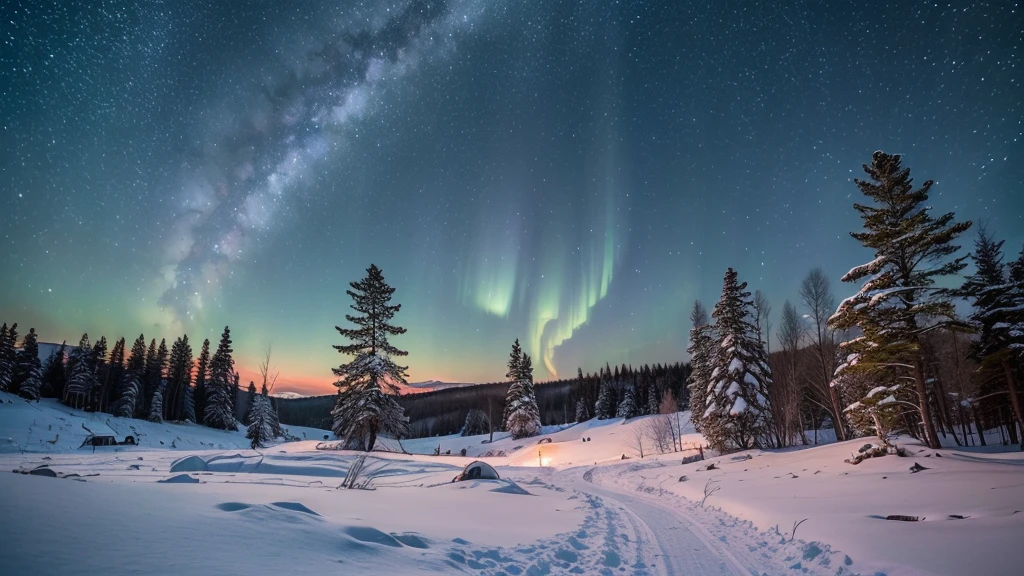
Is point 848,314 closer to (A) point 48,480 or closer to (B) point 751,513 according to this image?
(B) point 751,513

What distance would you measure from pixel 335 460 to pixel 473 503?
13.6 meters

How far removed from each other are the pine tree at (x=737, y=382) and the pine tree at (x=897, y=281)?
36.9ft

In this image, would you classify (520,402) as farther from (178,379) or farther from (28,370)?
(28,370)

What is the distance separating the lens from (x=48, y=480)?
5.01 meters

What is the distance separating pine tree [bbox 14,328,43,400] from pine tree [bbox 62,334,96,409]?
11.5 feet

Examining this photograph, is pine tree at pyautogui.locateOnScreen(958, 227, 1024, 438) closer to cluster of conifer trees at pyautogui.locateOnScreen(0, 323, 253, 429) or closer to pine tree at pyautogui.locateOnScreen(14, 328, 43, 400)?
cluster of conifer trees at pyautogui.locateOnScreen(0, 323, 253, 429)

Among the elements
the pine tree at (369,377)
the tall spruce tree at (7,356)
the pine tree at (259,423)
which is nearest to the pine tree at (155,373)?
the tall spruce tree at (7,356)

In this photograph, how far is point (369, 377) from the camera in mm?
30188

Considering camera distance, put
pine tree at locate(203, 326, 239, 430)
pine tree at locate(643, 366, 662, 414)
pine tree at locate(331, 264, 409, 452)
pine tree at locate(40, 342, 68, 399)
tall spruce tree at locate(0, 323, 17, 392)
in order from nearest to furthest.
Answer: pine tree at locate(331, 264, 409, 452)
tall spruce tree at locate(0, 323, 17, 392)
pine tree at locate(203, 326, 239, 430)
pine tree at locate(40, 342, 68, 399)
pine tree at locate(643, 366, 662, 414)

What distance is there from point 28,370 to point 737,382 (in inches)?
3644

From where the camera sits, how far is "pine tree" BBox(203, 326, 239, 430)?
6838cm

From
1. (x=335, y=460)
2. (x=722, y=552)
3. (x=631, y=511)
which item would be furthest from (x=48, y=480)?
(x=335, y=460)

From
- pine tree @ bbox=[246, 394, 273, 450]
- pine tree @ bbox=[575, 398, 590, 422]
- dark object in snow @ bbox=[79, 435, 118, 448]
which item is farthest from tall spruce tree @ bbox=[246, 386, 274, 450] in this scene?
pine tree @ bbox=[575, 398, 590, 422]

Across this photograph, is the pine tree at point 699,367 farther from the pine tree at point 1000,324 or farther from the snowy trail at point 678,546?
the snowy trail at point 678,546
